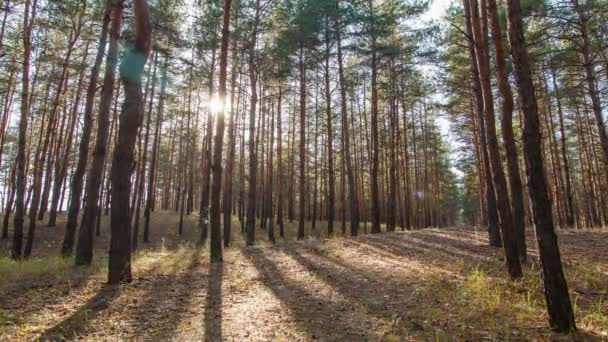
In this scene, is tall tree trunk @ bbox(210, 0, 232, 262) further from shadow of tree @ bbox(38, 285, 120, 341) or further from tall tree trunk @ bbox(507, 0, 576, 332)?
tall tree trunk @ bbox(507, 0, 576, 332)

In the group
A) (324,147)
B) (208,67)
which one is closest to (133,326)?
(208,67)

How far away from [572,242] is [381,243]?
6.10 meters

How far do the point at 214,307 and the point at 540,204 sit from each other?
499cm

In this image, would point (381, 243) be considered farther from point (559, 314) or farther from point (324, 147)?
point (324, 147)

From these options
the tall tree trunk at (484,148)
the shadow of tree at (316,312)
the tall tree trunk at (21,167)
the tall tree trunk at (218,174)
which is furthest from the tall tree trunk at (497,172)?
the tall tree trunk at (21,167)

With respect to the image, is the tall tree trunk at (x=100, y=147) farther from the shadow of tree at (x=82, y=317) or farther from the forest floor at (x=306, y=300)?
the shadow of tree at (x=82, y=317)

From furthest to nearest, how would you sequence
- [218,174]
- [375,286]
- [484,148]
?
[484,148], [218,174], [375,286]

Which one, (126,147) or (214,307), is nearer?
(214,307)

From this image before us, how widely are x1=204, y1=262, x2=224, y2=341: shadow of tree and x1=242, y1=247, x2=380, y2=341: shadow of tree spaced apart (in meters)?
1.02

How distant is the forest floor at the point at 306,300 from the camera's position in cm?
432

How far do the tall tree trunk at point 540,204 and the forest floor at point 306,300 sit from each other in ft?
0.99

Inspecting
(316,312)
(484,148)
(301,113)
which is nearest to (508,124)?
(484,148)

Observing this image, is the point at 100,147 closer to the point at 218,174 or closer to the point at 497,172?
the point at 218,174

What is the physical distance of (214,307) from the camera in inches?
220
